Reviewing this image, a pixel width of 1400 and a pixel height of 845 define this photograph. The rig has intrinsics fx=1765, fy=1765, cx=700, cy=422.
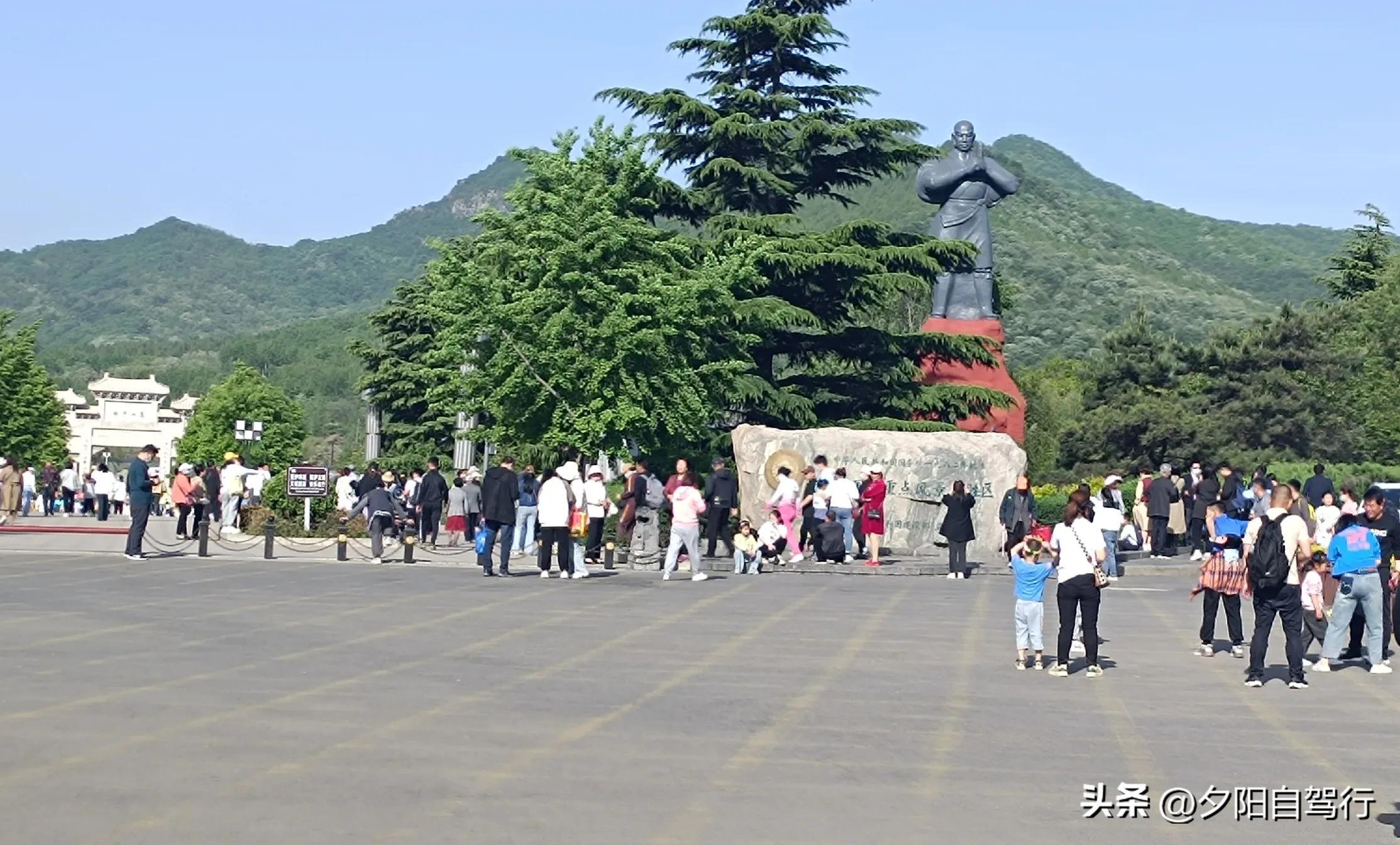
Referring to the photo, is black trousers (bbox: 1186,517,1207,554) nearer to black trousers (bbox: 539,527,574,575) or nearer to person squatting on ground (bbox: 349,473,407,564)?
black trousers (bbox: 539,527,574,575)

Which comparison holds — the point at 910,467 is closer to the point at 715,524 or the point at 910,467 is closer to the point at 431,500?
the point at 715,524

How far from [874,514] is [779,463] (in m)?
3.58

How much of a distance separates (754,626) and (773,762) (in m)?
8.02

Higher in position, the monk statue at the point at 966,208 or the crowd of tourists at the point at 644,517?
the monk statue at the point at 966,208

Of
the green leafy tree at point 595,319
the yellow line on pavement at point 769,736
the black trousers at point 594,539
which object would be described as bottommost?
the yellow line on pavement at point 769,736

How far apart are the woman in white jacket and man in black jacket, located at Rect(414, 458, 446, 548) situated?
669 cm

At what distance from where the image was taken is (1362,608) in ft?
52.3

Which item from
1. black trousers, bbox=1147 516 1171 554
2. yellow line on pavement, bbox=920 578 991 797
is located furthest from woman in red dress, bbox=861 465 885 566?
yellow line on pavement, bbox=920 578 991 797

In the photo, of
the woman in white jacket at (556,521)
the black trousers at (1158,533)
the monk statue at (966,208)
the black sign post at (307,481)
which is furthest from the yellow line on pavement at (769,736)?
the monk statue at (966,208)

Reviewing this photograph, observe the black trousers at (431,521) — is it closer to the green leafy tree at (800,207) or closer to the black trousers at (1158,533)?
the green leafy tree at (800,207)

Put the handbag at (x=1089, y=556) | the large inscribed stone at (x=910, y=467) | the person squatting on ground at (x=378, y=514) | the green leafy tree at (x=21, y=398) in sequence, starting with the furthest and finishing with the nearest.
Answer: the green leafy tree at (x=21, y=398) → the large inscribed stone at (x=910, y=467) → the person squatting on ground at (x=378, y=514) → the handbag at (x=1089, y=556)

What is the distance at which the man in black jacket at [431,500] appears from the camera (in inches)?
1221

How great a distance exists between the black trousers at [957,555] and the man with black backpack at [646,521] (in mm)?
4428

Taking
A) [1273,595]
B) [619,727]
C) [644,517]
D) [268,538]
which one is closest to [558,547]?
[644,517]
